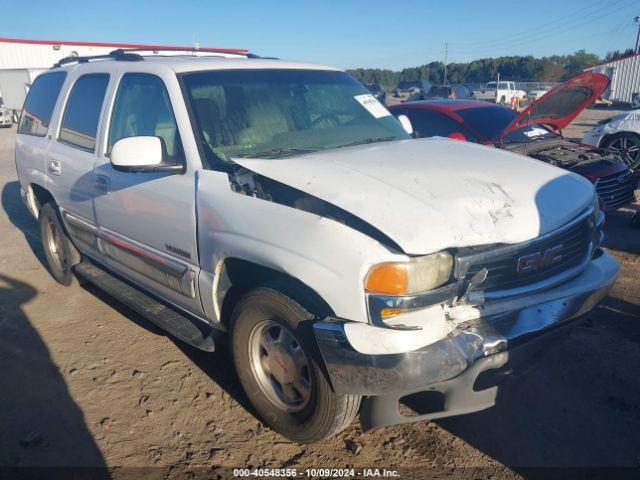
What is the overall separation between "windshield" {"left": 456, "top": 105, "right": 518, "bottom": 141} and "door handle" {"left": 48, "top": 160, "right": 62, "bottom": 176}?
4727 millimetres

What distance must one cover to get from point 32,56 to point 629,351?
43.5 m

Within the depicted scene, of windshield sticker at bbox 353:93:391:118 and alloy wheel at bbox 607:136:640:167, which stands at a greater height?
windshield sticker at bbox 353:93:391:118

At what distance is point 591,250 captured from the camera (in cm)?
291

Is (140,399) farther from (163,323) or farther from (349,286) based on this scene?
(349,286)

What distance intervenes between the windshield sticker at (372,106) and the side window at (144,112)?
1462 mm

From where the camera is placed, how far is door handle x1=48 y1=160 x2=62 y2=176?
4301 mm

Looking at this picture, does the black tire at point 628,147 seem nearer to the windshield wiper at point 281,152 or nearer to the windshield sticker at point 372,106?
the windshield sticker at point 372,106

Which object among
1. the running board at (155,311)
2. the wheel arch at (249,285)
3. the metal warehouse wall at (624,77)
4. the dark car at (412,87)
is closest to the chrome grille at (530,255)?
the wheel arch at (249,285)

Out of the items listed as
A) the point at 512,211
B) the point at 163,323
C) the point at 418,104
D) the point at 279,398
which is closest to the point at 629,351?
the point at 512,211

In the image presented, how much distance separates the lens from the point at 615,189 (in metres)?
6.15

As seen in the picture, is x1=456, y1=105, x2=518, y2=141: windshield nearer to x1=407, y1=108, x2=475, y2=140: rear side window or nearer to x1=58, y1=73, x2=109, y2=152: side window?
x1=407, y1=108, x2=475, y2=140: rear side window

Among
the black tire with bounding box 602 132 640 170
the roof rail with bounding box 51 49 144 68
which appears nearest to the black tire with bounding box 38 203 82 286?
the roof rail with bounding box 51 49 144 68

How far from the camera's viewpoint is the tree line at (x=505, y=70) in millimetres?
58438

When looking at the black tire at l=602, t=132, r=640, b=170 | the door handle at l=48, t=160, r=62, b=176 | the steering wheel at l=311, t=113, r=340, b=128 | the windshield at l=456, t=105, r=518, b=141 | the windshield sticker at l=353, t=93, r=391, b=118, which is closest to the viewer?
the steering wheel at l=311, t=113, r=340, b=128
